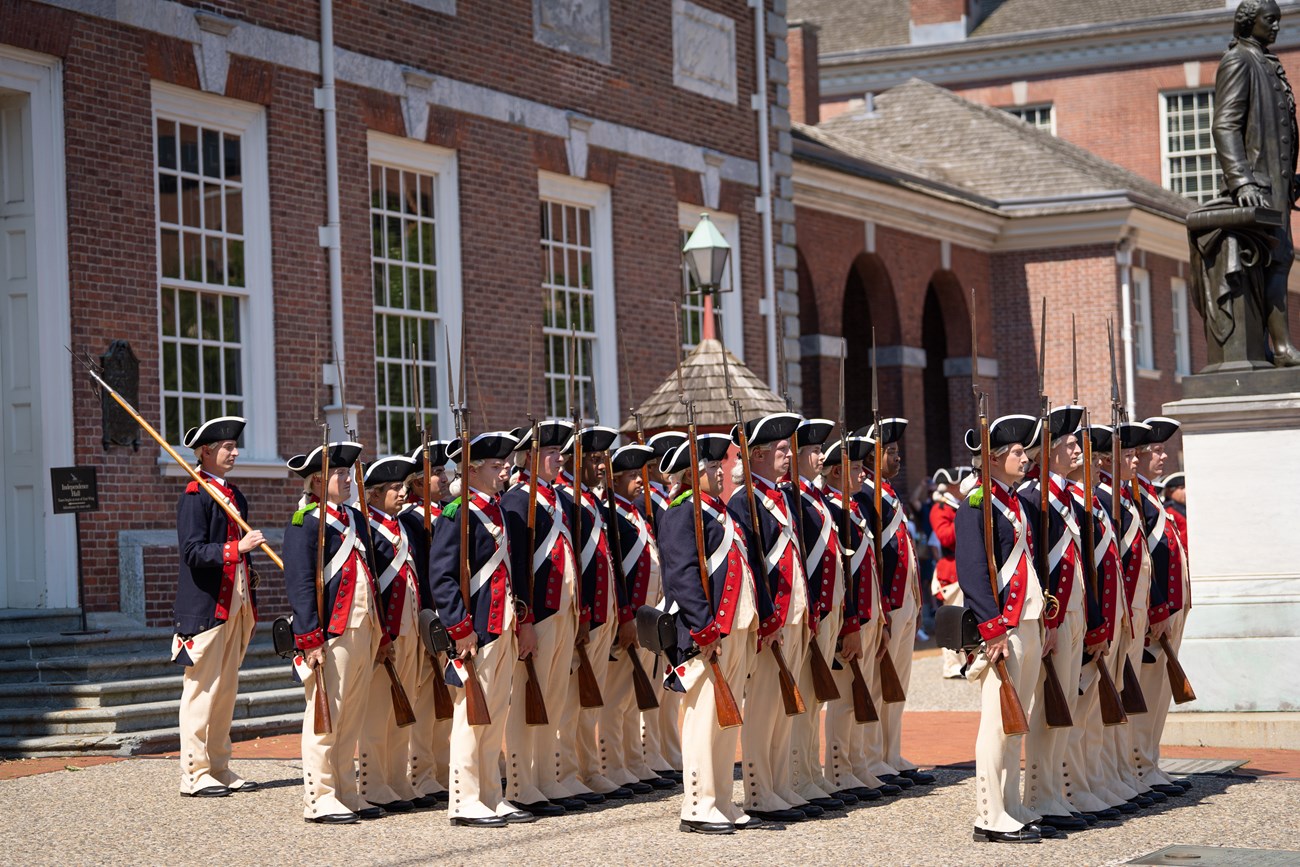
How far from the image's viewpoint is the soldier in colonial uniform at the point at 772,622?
9.10m

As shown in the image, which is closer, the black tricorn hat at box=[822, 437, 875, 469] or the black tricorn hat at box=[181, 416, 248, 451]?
the black tricorn hat at box=[181, 416, 248, 451]

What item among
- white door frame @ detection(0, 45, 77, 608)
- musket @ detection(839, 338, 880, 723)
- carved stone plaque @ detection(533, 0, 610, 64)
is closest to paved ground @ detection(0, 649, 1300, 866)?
musket @ detection(839, 338, 880, 723)

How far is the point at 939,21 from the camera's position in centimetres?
4038

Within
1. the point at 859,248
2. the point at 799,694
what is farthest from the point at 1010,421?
Answer: the point at 859,248

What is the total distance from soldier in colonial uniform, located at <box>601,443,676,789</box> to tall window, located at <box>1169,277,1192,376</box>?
73.7 feet

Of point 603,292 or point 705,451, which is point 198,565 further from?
point 603,292

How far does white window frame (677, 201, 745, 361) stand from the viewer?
1970 centimetres

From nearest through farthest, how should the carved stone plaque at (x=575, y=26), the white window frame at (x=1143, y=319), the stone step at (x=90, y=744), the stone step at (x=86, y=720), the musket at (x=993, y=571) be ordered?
1. the musket at (x=993, y=571)
2. the stone step at (x=90, y=744)
3. the stone step at (x=86, y=720)
4. the carved stone plaque at (x=575, y=26)
5. the white window frame at (x=1143, y=319)

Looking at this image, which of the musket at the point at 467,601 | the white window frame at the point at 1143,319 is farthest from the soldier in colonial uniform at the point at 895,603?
the white window frame at the point at 1143,319

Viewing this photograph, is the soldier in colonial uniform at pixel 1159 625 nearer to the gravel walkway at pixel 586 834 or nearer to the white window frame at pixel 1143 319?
the gravel walkway at pixel 586 834

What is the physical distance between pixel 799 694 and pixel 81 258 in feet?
21.3

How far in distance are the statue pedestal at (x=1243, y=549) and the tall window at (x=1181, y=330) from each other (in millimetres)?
19740

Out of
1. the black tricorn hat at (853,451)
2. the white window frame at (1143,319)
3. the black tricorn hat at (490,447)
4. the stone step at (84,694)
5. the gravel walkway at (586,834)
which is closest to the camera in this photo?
the gravel walkway at (586,834)

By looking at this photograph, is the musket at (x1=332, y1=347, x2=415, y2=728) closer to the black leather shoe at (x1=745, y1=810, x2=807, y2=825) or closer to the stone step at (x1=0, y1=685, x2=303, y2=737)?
the black leather shoe at (x1=745, y1=810, x2=807, y2=825)
